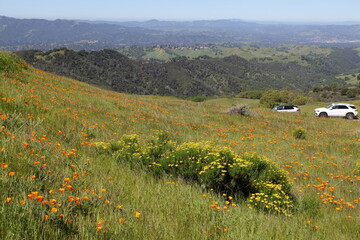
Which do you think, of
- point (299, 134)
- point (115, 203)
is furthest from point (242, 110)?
point (115, 203)

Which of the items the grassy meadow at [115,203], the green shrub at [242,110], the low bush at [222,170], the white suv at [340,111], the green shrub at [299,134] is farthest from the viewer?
the white suv at [340,111]

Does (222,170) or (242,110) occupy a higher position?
(222,170)

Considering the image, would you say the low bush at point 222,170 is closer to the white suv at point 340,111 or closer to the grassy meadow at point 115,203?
the grassy meadow at point 115,203

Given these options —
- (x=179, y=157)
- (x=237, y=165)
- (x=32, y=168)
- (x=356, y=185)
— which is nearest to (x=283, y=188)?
(x=237, y=165)

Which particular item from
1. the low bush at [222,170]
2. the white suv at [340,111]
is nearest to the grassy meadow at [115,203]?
the low bush at [222,170]

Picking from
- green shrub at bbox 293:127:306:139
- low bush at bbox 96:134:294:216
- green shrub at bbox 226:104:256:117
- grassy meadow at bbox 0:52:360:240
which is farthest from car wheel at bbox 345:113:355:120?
low bush at bbox 96:134:294:216

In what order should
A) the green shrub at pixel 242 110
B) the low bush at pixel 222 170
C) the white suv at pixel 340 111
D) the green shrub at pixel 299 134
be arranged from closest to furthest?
the low bush at pixel 222 170 → the green shrub at pixel 299 134 → the green shrub at pixel 242 110 → the white suv at pixel 340 111

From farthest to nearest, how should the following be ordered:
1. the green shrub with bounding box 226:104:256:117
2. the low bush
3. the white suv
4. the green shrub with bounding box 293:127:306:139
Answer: the white suv, the green shrub with bounding box 226:104:256:117, the green shrub with bounding box 293:127:306:139, the low bush

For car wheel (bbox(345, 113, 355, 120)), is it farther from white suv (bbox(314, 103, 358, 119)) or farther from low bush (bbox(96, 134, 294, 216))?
low bush (bbox(96, 134, 294, 216))

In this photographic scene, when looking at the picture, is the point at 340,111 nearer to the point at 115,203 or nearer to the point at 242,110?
the point at 242,110

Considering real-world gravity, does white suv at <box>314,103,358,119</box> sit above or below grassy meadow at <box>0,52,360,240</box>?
below

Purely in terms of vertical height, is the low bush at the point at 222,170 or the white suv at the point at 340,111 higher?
the low bush at the point at 222,170

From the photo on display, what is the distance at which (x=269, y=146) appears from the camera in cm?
1135

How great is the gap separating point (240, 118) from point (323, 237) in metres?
15.1
